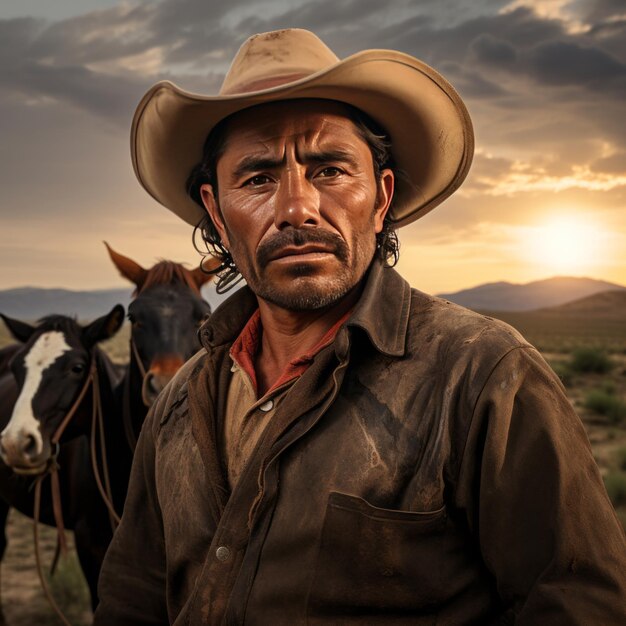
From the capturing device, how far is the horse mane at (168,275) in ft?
17.5

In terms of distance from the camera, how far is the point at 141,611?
7.37 feet

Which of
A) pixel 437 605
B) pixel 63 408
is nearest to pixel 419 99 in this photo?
pixel 437 605

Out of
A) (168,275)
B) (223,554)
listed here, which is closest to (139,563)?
(223,554)

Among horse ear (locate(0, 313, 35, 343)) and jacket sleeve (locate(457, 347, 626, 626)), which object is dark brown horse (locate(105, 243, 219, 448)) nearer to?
horse ear (locate(0, 313, 35, 343))

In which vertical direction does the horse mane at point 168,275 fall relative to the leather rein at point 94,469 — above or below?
above

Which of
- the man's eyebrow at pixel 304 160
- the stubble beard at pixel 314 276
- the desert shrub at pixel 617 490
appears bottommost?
the desert shrub at pixel 617 490

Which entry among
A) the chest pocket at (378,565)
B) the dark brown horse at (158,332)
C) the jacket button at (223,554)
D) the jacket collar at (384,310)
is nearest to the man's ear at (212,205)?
the jacket collar at (384,310)

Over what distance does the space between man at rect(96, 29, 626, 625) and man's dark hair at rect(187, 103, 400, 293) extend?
0.01 m

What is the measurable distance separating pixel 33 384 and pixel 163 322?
37.7 inches

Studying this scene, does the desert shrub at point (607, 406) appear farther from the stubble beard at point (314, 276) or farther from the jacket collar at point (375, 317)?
the stubble beard at point (314, 276)

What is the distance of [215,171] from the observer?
7.86ft

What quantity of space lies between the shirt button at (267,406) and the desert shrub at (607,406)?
12786 millimetres

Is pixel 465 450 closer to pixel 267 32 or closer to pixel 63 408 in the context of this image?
pixel 267 32

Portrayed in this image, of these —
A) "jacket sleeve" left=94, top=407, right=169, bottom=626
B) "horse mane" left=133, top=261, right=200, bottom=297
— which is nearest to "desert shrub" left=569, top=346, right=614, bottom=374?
"horse mane" left=133, top=261, right=200, bottom=297
